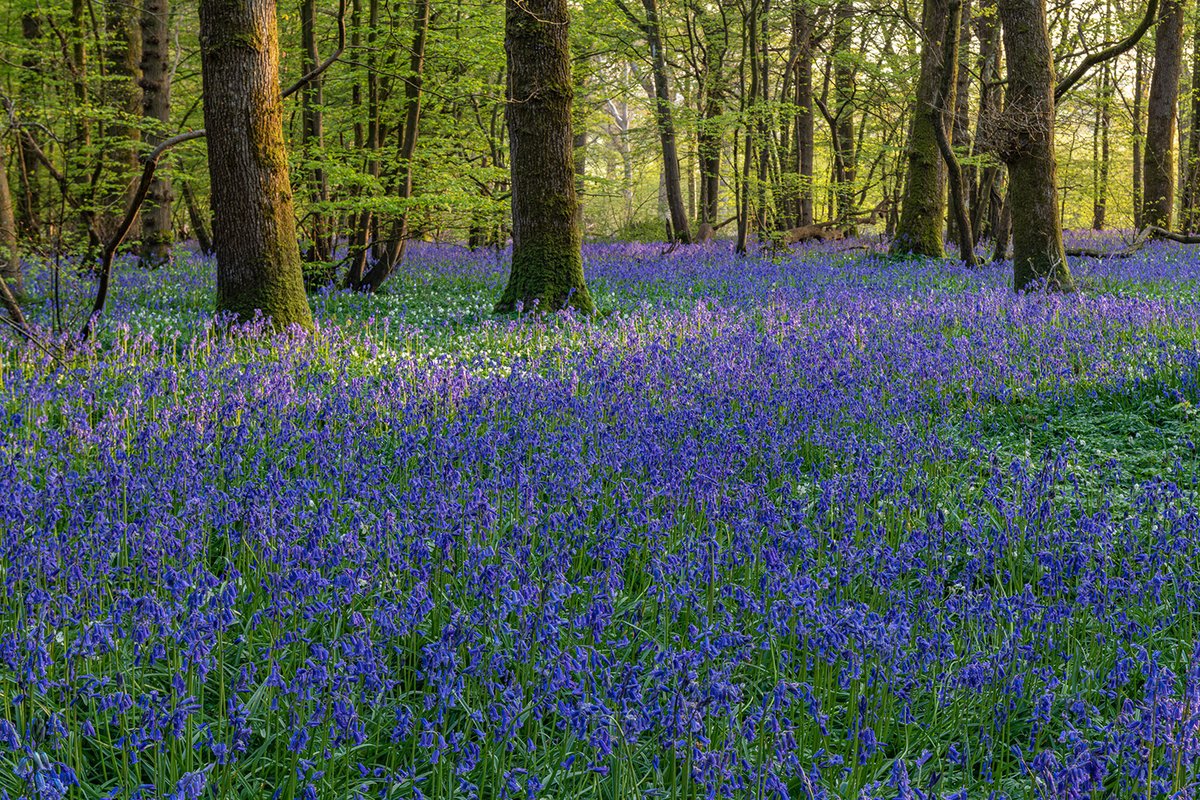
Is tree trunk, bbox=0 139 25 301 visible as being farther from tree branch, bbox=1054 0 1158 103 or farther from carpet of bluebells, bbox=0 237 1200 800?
tree branch, bbox=1054 0 1158 103

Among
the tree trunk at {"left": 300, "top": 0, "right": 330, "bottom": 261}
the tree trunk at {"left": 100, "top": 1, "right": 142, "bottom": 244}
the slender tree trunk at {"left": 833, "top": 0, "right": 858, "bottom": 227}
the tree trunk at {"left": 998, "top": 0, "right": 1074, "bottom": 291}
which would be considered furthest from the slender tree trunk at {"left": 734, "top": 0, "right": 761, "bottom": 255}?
the tree trunk at {"left": 100, "top": 1, "right": 142, "bottom": 244}

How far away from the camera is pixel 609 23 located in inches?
807

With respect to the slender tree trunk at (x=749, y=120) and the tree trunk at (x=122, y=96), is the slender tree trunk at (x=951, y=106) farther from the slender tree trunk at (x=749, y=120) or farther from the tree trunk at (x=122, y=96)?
the tree trunk at (x=122, y=96)

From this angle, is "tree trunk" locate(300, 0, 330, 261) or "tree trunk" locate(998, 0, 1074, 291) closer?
"tree trunk" locate(998, 0, 1074, 291)

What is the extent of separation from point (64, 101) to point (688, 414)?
50.6ft

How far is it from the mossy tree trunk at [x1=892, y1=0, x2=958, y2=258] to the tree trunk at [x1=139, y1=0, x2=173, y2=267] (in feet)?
43.2

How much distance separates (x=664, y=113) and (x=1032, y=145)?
478 inches

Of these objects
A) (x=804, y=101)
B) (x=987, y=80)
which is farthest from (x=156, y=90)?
(x=804, y=101)

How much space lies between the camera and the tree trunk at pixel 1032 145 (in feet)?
34.4

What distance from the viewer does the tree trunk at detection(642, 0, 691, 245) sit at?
20.1m

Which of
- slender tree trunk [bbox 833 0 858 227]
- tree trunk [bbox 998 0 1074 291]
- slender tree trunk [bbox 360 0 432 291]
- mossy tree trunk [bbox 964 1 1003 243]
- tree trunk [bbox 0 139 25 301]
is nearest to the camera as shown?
tree trunk [bbox 0 139 25 301]

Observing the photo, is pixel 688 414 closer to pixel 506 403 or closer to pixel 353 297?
pixel 506 403

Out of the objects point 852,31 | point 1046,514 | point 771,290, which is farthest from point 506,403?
point 852,31

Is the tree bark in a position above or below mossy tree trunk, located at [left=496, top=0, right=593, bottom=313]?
above
